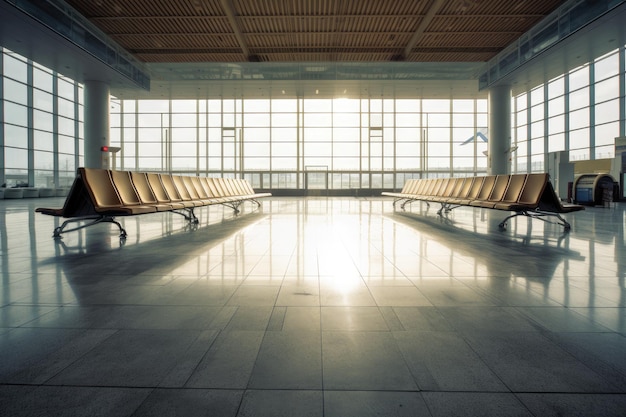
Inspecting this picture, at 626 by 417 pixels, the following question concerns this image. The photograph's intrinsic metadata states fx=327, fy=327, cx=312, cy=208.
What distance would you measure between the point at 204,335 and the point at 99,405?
0.58 metres

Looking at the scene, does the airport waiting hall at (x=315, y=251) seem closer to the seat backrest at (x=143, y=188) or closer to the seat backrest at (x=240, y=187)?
the seat backrest at (x=143, y=188)

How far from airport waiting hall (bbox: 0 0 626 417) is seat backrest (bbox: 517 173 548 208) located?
4cm

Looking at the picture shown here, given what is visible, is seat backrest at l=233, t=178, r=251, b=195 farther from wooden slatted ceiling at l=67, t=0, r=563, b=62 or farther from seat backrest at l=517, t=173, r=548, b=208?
seat backrest at l=517, t=173, r=548, b=208

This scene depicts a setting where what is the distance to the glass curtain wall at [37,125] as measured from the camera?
55.4 ft

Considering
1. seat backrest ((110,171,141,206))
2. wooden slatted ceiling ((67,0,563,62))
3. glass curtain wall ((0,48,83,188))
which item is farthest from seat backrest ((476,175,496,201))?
glass curtain wall ((0,48,83,188))

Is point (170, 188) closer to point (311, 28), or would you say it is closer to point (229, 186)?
point (229, 186)

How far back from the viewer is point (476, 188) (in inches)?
313

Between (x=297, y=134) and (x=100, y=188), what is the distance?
17953 millimetres

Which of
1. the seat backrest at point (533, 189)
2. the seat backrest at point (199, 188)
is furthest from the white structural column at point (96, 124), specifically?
the seat backrest at point (533, 189)

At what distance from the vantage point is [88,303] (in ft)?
7.13

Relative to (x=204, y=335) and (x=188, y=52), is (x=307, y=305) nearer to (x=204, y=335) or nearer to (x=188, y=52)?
(x=204, y=335)

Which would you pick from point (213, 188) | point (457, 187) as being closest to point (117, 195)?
point (213, 188)

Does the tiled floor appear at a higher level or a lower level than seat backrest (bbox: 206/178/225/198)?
lower

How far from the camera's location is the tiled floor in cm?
119
